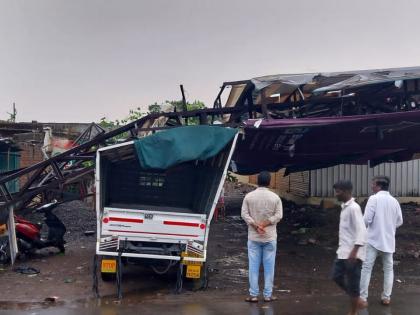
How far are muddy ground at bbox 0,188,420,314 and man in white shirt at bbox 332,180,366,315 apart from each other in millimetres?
1548

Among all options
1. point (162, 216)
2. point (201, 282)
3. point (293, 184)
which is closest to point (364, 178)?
point (293, 184)

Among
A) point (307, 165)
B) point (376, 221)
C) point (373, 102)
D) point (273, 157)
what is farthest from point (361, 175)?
point (376, 221)

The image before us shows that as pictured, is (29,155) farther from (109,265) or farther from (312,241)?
(109,265)

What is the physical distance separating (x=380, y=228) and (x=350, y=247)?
3.31 ft

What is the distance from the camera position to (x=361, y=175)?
16.6m

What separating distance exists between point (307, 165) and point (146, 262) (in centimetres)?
703

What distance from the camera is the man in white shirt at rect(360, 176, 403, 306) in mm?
7109

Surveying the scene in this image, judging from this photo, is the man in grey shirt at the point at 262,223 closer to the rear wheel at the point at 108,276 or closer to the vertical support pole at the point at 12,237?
the rear wheel at the point at 108,276

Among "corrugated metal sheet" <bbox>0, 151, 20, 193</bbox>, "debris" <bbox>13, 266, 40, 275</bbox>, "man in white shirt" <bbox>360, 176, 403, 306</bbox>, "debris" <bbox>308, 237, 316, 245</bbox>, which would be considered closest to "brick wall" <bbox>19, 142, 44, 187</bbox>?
"corrugated metal sheet" <bbox>0, 151, 20, 193</bbox>

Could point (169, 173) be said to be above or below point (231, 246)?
above

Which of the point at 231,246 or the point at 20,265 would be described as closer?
the point at 20,265

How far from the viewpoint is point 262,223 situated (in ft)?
23.4

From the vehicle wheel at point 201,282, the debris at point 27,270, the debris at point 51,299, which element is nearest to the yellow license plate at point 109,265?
the debris at point 51,299

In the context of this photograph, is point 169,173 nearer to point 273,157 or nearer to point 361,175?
point 273,157
